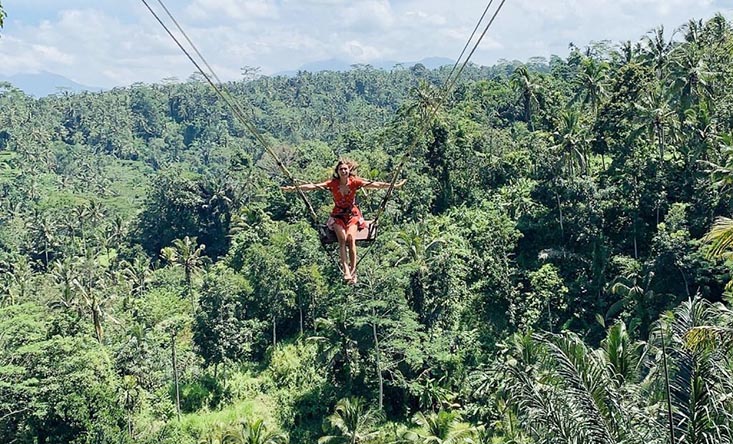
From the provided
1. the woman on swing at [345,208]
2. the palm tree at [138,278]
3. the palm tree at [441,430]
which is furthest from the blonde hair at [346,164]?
the palm tree at [138,278]

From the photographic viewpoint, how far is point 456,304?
30391 mm

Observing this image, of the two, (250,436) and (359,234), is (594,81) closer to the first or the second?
(250,436)

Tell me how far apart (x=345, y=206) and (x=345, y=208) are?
35 mm

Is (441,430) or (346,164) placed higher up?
(346,164)

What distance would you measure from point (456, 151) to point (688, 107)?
12.9m

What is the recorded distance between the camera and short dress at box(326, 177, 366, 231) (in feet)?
30.1

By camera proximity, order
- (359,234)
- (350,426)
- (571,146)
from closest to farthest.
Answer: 1. (359,234)
2. (350,426)
3. (571,146)

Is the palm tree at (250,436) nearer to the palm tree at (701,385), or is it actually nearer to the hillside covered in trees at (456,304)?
the hillside covered in trees at (456,304)

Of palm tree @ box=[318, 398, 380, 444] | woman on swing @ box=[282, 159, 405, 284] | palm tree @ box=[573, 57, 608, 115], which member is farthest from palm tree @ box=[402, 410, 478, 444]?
palm tree @ box=[573, 57, 608, 115]

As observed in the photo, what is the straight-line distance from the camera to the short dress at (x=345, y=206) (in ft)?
30.1

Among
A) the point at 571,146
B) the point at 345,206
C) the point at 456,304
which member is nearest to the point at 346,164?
the point at 345,206

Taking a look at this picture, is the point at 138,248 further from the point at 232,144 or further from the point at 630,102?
the point at 232,144

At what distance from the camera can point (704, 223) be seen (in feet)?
91.1

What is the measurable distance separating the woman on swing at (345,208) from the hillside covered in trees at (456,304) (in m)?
3.56
